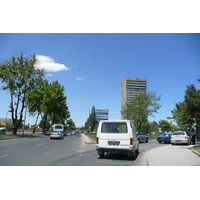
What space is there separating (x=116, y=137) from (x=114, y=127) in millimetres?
526

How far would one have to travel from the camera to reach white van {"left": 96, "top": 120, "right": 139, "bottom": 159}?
9.50m

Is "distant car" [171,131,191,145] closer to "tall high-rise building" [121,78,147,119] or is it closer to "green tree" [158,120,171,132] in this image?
"green tree" [158,120,171,132]

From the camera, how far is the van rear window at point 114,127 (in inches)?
383

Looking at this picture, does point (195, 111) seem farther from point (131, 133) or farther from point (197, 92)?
point (131, 133)

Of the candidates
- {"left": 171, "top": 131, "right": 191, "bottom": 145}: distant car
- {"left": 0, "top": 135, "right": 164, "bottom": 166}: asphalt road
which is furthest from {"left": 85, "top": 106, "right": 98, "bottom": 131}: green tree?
{"left": 0, "top": 135, "right": 164, "bottom": 166}: asphalt road

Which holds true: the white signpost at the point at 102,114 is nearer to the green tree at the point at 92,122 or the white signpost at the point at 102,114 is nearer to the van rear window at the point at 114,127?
the green tree at the point at 92,122

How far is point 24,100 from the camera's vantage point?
35938mm

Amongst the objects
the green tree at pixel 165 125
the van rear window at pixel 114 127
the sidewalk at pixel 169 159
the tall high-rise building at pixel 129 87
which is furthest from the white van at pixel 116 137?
the tall high-rise building at pixel 129 87

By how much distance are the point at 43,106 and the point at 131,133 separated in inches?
1900

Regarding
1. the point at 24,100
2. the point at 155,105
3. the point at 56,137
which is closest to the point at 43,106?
the point at 24,100

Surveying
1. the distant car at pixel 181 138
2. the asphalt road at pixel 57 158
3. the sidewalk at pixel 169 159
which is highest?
the distant car at pixel 181 138

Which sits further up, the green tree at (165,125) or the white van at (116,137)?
the green tree at (165,125)

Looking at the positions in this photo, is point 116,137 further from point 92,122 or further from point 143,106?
point 92,122

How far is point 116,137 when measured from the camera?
9625 mm
